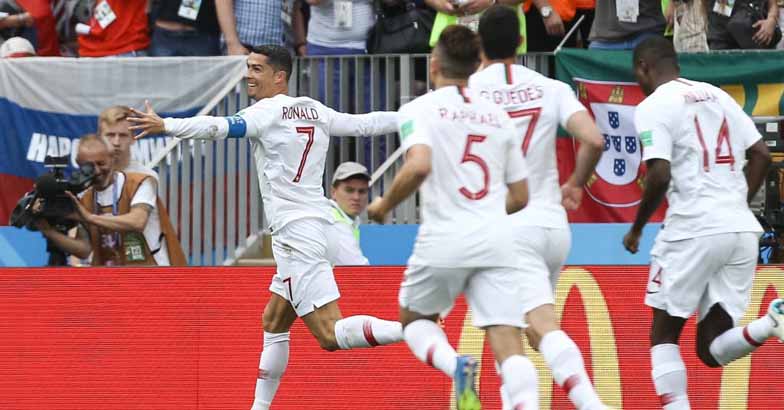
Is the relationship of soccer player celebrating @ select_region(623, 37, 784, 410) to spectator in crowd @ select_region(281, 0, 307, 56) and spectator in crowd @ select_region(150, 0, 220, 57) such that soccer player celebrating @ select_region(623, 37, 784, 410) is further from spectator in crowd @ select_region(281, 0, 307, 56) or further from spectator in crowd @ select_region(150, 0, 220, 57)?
spectator in crowd @ select_region(150, 0, 220, 57)

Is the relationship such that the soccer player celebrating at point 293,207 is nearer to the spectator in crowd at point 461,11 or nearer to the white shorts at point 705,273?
the white shorts at point 705,273

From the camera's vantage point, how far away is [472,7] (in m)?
13.1

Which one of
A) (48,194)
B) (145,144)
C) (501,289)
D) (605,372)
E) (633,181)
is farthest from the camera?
(145,144)

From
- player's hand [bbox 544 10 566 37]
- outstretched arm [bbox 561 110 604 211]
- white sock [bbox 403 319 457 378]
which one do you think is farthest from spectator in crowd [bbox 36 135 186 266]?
outstretched arm [bbox 561 110 604 211]

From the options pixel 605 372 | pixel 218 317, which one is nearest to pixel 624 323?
pixel 605 372

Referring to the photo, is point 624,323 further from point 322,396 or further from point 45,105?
point 45,105

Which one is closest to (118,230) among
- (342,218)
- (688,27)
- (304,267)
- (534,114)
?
(342,218)

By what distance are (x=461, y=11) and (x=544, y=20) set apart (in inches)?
30.1

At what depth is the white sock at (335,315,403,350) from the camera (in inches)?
401

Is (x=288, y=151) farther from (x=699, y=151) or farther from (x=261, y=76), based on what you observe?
(x=699, y=151)

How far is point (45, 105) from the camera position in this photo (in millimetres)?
14141

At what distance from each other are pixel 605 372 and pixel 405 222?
305 cm

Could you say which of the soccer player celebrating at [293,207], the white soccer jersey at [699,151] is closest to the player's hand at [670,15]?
the soccer player celebrating at [293,207]

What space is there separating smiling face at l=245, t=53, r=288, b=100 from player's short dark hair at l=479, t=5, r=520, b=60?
2.18 metres
